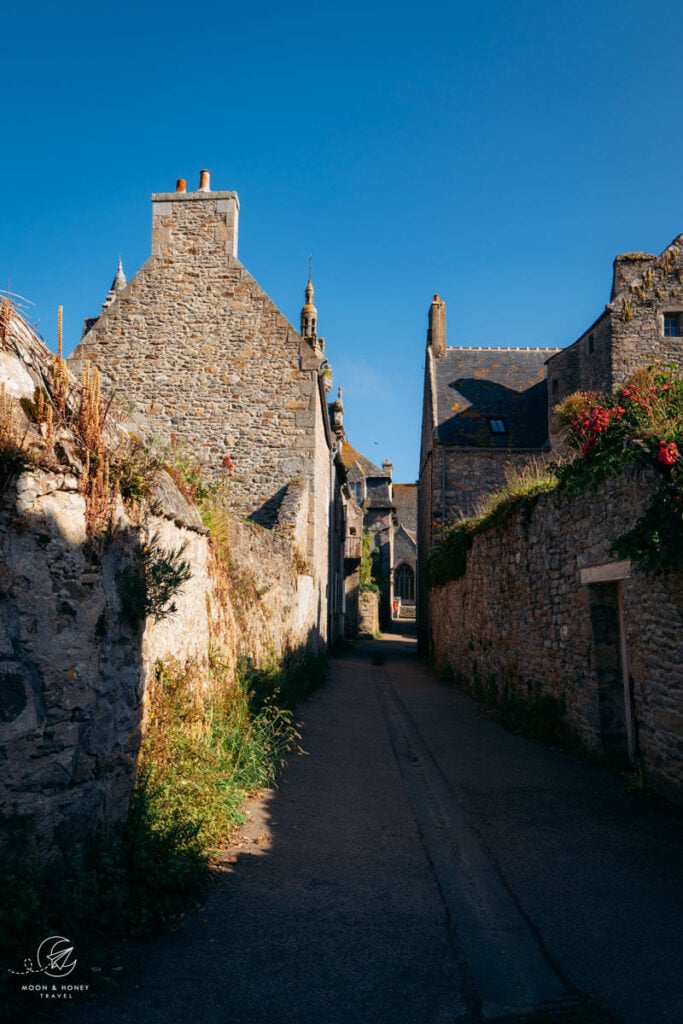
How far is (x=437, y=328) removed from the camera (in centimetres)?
2689

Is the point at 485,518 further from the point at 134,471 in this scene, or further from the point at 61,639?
the point at 61,639

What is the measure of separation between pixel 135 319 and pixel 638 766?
1283 cm

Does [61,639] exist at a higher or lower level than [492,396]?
lower

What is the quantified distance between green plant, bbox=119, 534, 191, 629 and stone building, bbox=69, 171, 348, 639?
31.3ft

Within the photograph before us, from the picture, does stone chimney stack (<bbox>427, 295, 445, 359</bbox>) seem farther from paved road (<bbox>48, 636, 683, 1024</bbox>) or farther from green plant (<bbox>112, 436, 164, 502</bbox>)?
green plant (<bbox>112, 436, 164, 502</bbox>)

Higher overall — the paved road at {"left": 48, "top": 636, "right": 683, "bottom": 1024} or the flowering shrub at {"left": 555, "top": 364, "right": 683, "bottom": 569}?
the flowering shrub at {"left": 555, "top": 364, "right": 683, "bottom": 569}

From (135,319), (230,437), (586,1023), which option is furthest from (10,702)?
(135,319)

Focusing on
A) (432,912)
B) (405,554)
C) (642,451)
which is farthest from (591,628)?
(405,554)

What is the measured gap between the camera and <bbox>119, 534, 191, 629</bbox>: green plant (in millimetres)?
4305

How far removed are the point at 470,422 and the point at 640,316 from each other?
6.22m

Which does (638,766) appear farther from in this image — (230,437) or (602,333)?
(602,333)

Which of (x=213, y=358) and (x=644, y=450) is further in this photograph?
(x=213, y=358)

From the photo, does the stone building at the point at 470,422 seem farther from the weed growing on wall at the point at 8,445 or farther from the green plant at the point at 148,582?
the weed growing on wall at the point at 8,445

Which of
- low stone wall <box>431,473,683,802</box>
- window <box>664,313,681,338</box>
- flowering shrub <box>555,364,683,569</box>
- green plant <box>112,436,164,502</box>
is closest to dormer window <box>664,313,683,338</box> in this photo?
window <box>664,313,681,338</box>
